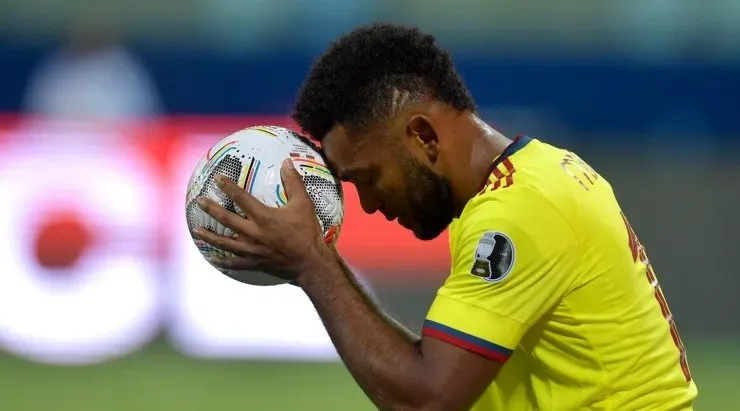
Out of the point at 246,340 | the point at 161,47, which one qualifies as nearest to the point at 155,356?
the point at 246,340

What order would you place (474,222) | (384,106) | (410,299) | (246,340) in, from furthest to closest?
1. (410,299)
2. (246,340)
3. (384,106)
4. (474,222)

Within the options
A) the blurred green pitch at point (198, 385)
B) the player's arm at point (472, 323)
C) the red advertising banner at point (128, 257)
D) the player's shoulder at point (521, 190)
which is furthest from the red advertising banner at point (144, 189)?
the player's arm at point (472, 323)

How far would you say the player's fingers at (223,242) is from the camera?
2846 mm

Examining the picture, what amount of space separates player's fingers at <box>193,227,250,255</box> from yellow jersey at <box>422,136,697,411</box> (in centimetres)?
52

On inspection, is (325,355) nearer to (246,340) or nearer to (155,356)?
(246,340)

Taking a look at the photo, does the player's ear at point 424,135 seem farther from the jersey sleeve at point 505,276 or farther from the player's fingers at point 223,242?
the player's fingers at point 223,242

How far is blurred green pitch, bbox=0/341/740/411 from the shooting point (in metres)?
6.24

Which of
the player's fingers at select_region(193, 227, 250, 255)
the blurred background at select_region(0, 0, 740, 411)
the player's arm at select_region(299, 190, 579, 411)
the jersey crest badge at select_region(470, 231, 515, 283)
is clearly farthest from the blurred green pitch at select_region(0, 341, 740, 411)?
the jersey crest badge at select_region(470, 231, 515, 283)

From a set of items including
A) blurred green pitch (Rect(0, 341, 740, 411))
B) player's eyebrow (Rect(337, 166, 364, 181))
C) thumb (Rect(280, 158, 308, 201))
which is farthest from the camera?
blurred green pitch (Rect(0, 341, 740, 411))

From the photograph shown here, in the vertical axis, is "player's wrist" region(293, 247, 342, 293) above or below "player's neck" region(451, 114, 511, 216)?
below

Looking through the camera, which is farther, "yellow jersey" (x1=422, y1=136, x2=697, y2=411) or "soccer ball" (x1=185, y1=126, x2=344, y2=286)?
"soccer ball" (x1=185, y1=126, x2=344, y2=286)

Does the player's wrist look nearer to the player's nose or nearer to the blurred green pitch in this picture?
the player's nose

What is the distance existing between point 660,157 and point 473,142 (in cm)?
545

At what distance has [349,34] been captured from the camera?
10.3ft
